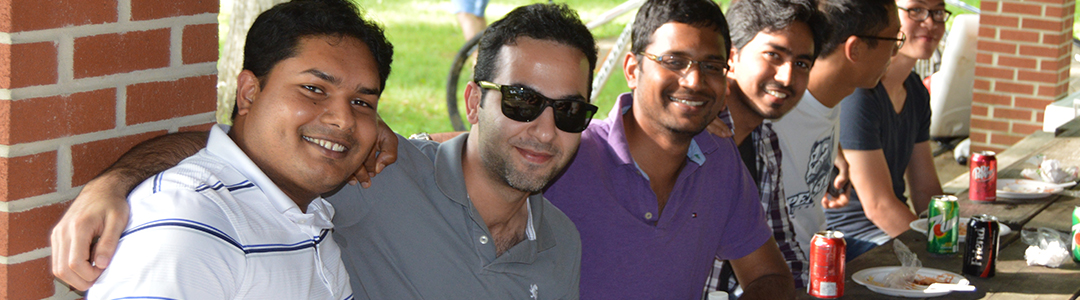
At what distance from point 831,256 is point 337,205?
1.44 m

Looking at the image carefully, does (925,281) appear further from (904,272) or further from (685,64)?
(685,64)

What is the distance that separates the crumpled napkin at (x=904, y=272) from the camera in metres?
2.84

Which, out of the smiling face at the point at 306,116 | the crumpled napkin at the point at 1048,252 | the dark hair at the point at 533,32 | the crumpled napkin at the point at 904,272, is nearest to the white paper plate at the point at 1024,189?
the crumpled napkin at the point at 1048,252

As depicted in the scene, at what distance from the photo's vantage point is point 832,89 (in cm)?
381

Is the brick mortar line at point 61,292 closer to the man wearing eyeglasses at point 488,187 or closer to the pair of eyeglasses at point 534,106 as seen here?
the man wearing eyeglasses at point 488,187

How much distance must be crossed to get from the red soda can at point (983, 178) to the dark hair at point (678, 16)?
1.54m

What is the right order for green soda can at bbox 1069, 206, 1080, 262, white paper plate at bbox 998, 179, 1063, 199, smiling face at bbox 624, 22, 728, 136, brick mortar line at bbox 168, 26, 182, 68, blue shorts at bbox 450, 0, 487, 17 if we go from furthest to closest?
blue shorts at bbox 450, 0, 487, 17
white paper plate at bbox 998, 179, 1063, 199
green soda can at bbox 1069, 206, 1080, 262
smiling face at bbox 624, 22, 728, 136
brick mortar line at bbox 168, 26, 182, 68

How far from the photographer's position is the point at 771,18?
3270 millimetres

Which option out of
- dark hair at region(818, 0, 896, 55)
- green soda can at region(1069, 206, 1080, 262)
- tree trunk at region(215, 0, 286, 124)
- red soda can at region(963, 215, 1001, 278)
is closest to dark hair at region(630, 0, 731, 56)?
red soda can at region(963, 215, 1001, 278)

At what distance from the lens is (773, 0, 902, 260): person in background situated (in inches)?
143

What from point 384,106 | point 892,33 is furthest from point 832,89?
point 384,106

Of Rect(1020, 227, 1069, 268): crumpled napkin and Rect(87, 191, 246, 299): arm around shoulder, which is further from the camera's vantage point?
Rect(1020, 227, 1069, 268): crumpled napkin

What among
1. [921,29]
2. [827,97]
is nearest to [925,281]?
[827,97]

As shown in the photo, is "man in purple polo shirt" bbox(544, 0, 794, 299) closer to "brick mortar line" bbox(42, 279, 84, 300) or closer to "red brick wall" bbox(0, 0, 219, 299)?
"red brick wall" bbox(0, 0, 219, 299)
